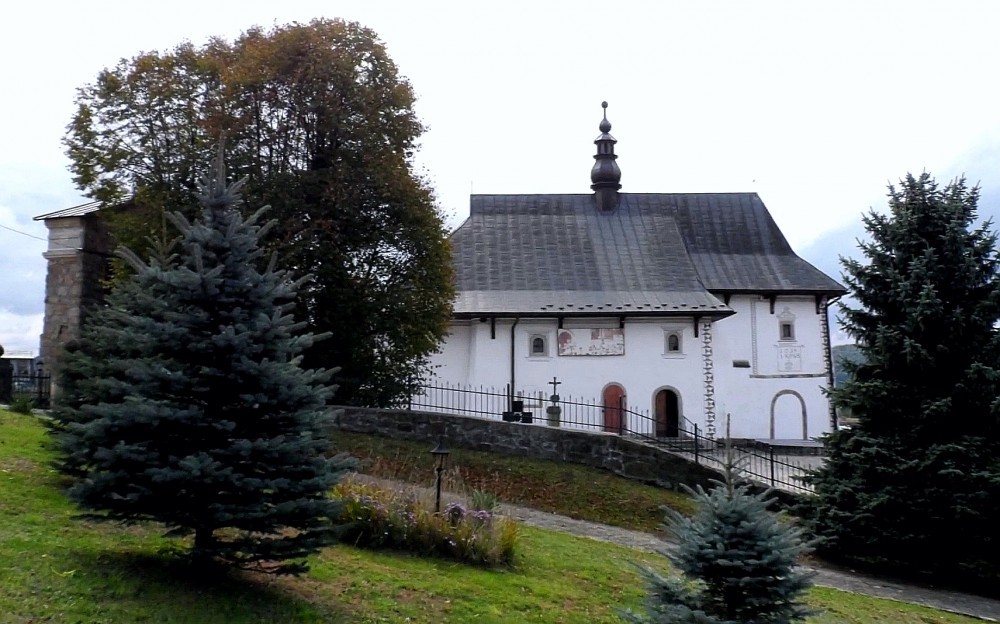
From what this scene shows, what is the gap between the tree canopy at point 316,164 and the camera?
17.1m

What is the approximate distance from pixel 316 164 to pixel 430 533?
463 inches

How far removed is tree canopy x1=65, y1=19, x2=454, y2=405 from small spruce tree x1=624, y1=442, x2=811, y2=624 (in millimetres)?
12109

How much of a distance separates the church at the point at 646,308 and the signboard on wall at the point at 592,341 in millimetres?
33

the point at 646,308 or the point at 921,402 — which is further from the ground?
the point at 646,308

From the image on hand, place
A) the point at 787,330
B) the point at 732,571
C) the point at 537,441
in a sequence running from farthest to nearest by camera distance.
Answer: the point at 787,330
the point at 537,441
the point at 732,571

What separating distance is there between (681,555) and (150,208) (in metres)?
14.7

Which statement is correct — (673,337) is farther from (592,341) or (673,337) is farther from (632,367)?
(592,341)

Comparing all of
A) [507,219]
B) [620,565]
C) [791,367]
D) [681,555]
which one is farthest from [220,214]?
[791,367]

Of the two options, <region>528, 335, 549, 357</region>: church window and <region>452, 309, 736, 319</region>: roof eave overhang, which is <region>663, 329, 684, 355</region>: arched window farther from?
<region>528, 335, 549, 357</region>: church window

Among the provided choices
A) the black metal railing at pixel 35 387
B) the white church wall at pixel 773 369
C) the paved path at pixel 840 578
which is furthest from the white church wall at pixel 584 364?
the paved path at pixel 840 578

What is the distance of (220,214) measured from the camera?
6.74 meters

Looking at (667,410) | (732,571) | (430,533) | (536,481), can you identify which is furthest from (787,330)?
(732,571)

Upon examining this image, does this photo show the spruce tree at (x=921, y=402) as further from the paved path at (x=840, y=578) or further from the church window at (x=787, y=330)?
the church window at (x=787, y=330)

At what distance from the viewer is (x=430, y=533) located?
8.80 meters
